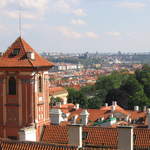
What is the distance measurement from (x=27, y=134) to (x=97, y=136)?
4641 millimetres

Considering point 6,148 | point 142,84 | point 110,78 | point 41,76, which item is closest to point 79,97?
point 142,84

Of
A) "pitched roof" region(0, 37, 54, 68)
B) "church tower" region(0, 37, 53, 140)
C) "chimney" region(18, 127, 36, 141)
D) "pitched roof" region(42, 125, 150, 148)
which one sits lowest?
"pitched roof" region(42, 125, 150, 148)

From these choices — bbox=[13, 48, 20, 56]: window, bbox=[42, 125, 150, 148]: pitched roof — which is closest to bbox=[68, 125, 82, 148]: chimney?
bbox=[42, 125, 150, 148]: pitched roof

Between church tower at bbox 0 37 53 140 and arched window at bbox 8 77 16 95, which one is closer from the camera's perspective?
church tower at bbox 0 37 53 140

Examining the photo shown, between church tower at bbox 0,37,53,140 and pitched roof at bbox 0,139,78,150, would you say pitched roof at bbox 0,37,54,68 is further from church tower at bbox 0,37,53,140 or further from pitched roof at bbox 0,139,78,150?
pitched roof at bbox 0,139,78,150

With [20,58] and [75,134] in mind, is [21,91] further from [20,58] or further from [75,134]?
[75,134]

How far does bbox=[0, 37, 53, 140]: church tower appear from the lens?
88.4 ft

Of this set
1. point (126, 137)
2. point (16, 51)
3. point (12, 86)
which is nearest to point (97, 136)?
point (126, 137)

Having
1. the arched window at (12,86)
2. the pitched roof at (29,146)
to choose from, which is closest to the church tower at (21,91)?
the arched window at (12,86)

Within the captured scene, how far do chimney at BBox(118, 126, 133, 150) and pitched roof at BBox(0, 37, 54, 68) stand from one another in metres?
7.28

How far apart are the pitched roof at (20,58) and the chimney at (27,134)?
3931mm

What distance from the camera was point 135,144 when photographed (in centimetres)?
2592

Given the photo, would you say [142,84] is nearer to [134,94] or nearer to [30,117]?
[134,94]

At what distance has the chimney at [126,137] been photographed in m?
22.0
